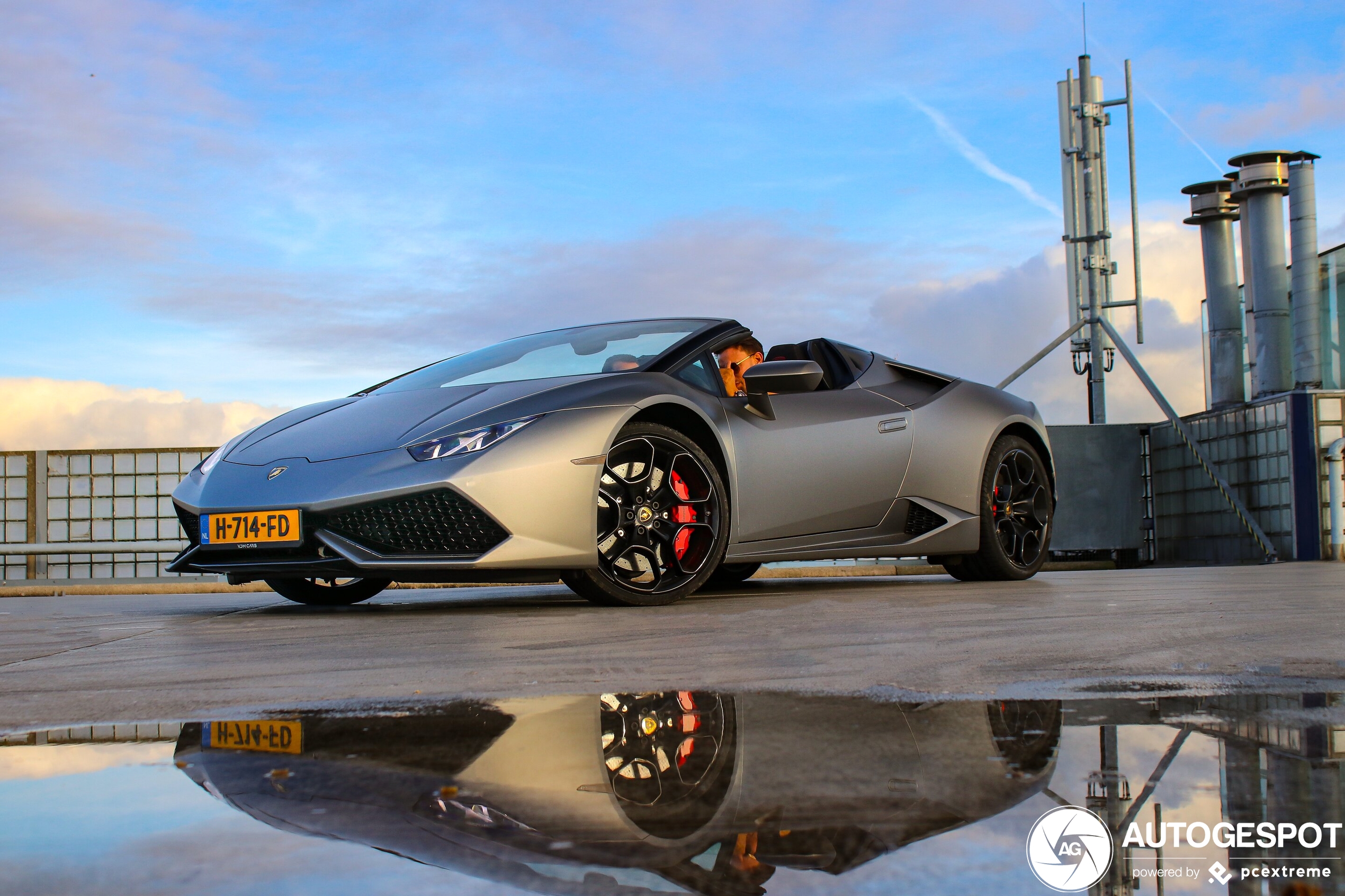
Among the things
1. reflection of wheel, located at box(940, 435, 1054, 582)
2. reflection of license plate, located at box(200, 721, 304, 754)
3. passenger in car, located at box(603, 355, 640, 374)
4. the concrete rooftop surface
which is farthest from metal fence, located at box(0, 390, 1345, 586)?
reflection of license plate, located at box(200, 721, 304, 754)

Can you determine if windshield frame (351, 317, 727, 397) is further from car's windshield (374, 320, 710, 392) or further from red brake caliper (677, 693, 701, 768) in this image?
red brake caliper (677, 693, 701, 768)

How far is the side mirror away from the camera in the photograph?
14.6ft

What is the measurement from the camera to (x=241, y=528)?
3883mm

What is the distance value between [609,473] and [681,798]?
2.84 meters

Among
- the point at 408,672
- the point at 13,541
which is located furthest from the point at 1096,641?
the point at 13,541

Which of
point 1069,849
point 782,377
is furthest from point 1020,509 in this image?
point 1069,849

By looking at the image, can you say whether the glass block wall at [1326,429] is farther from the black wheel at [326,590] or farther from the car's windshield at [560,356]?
the black wheel at [326,590]

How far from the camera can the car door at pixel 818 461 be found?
14.9 feet

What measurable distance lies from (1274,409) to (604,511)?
36.0 ft

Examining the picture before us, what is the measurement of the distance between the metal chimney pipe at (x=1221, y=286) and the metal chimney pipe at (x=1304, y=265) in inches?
49.9

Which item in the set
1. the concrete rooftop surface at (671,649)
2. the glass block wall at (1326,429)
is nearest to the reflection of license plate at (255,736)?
the concrete rooftop surface at (671,649)

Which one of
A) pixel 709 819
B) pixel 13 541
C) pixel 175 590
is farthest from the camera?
pixel 13 541

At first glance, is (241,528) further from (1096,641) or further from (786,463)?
(1096,641)

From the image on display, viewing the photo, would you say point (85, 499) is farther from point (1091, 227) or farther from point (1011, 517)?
point (1091, 227)
